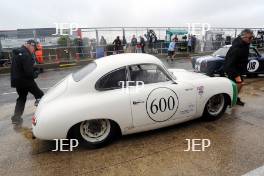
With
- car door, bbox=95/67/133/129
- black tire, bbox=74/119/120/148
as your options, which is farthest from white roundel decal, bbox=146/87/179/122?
black tire, bbox=74/119/120/148

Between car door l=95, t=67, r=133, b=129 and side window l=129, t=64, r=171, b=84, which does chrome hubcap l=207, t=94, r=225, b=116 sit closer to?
side window l=129, t=64, r=171, b=84

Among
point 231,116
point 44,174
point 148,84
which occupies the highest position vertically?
point 148,84

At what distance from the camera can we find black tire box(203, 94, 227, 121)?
4660 millimetres

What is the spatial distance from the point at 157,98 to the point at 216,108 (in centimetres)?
157

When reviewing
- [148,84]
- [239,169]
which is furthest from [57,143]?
[239,169]

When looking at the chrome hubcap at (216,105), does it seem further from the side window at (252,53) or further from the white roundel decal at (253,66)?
the side window at (252,53)

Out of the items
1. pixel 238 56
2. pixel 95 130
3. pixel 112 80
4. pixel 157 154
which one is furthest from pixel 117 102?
pixel 238 56

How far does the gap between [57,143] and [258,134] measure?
11.3 ft

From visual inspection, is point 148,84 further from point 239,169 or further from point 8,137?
point 8,137

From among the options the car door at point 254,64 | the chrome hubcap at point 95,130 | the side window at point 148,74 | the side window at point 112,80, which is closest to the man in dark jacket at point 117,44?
the car door at point 254,64

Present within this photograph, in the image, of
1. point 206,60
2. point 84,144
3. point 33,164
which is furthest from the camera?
point 206,60

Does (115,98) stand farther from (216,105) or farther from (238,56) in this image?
(238,56)

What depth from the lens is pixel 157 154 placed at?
366cm

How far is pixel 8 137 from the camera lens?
4.49 metres
